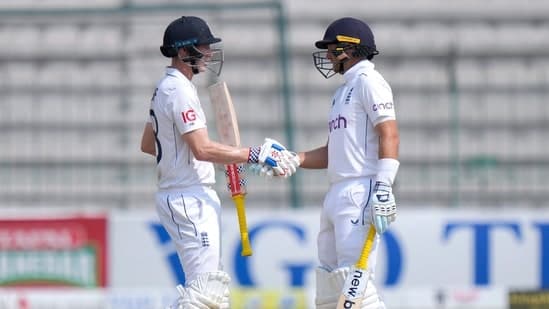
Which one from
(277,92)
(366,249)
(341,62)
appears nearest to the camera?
(366,249)

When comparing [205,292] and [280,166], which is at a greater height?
[280,166]

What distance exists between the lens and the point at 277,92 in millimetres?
13203

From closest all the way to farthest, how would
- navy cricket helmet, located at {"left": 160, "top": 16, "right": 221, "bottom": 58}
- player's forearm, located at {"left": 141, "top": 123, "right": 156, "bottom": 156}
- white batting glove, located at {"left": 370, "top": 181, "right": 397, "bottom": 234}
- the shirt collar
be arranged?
1. white batting glove, located at {"left": 370, "top": 181, "right": 397, "bottom": 234}
2. navy cricket helmet, located at {"left": 160, "top": 16, "right": 221, "bottom": 58}
3. the shirt collar
4. player's forearm, located at {"left": 141, "top": 123, "right": 156, "bottom": 156}

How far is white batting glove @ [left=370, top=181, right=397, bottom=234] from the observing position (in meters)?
7.68

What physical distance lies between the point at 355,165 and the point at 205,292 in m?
1.06

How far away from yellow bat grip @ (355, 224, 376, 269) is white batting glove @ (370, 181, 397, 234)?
54 millimetres

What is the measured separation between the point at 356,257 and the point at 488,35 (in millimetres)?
6544

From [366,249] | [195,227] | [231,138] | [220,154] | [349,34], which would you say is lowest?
[366,249]

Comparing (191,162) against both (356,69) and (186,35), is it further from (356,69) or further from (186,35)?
(356,69)

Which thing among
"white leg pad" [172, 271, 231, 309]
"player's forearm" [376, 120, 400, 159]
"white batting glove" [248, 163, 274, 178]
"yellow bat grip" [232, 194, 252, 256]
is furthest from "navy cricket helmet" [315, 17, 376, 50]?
"white leg pad" [172, 271, 231, 309]

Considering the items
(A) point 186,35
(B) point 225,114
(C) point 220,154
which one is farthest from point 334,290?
(A) point 186,35

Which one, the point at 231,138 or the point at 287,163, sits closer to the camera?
the point at 287,163

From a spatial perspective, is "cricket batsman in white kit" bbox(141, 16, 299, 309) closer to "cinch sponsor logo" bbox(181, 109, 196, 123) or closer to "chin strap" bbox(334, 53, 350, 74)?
"cinch sponsor logo" bbox(181, 109, 196, 123)

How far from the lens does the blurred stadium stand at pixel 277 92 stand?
13.1 metres
